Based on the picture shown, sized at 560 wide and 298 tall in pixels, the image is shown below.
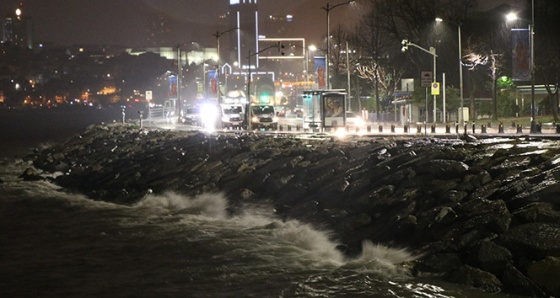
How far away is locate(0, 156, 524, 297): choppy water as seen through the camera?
56.2ft

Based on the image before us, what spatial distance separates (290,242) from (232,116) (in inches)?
1968

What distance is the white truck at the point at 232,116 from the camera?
231 feet

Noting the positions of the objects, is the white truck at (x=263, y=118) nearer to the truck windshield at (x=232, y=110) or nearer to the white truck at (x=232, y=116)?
the white truck at (x=232, y=116)

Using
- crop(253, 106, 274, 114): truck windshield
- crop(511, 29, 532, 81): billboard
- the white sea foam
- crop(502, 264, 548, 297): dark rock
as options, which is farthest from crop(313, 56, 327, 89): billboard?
crop(502, 264, 548, 297): dark rock

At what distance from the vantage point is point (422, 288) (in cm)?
1614

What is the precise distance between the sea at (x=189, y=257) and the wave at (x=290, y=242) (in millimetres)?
33

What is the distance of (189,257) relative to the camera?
2078 centimetres

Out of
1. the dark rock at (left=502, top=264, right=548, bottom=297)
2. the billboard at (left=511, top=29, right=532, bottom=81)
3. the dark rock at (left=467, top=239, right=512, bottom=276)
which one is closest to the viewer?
the dark rock at (left=502, top=264, right=548, bottom=297)

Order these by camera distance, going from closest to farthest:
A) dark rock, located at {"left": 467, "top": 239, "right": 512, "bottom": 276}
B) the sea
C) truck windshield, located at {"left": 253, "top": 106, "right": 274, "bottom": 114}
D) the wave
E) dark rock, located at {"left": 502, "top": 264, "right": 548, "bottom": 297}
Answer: dark rock, located at {"left": 502, "top": 264, "right": 548, "bottom": 297}
dark rock, located at {"left": 467, "top": 239, "right": 512, "bottom": 276}
the sea
the wave
truck windshield, located at {"left": 253, "top": 106, "right": 274, "bottom": 114}

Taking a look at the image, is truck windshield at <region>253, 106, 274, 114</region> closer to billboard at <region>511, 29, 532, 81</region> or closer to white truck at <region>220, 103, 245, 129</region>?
white truck at <region>220, 103, 245, 129</region>

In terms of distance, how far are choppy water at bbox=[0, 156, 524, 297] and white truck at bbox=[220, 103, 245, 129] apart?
3980cm

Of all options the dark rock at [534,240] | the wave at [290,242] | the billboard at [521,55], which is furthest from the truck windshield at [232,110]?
the dark rock at [534,240]

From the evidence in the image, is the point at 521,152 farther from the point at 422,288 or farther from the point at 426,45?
the point at 426,45

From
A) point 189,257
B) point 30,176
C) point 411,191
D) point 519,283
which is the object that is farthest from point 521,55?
point 519,283
